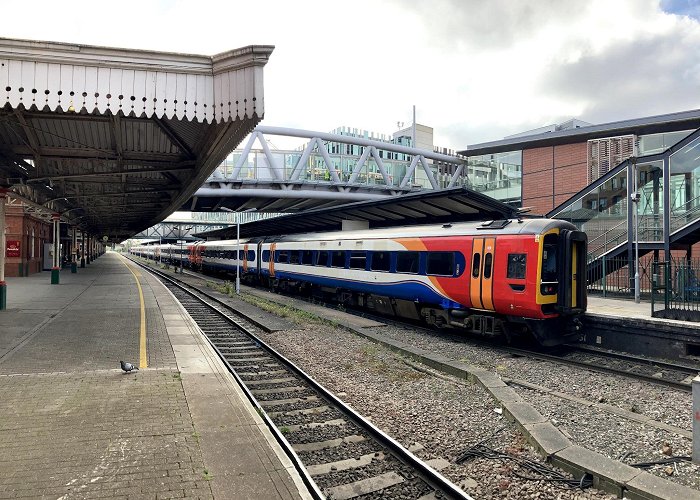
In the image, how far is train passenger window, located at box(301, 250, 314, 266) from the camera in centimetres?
1883

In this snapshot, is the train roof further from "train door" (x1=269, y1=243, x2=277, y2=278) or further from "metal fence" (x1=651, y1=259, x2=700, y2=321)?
"train door" (x1=269, y1=243, x2=277, y2=278)

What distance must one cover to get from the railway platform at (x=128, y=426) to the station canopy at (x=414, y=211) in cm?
865

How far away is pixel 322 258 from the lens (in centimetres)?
1791

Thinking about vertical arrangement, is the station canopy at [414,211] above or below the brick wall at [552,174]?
below

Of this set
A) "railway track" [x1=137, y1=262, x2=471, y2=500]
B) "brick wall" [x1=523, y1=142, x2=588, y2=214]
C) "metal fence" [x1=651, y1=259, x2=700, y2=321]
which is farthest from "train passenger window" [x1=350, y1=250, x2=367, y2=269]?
"brick wall" [x1=523, y1=142, x2=588, y2=214]

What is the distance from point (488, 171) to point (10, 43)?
30.5 meters

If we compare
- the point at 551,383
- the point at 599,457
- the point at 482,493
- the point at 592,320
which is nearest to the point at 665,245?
the point at 592,320

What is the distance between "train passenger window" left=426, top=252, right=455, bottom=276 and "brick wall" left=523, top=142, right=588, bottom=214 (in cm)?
1842

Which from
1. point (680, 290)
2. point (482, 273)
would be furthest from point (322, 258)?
point (680, 290)

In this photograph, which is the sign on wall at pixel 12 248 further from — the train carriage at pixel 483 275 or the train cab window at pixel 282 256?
the train carriage at pixel 483 275

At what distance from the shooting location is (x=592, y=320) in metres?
11.5

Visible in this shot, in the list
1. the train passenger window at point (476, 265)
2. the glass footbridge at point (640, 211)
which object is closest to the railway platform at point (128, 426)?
the train passenger window at point (476, 265)

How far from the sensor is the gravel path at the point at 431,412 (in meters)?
4.49

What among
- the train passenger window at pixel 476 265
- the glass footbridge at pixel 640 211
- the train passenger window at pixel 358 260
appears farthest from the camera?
the glass footbridge at pixel 640 211
